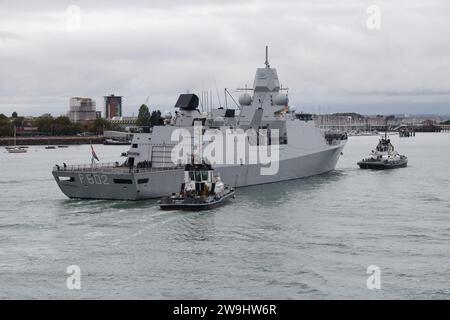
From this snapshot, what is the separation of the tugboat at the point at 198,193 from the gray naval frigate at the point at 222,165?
113 inches

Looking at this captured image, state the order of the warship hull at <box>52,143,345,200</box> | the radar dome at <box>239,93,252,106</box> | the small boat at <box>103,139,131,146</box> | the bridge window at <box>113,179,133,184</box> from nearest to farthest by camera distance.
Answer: the bridge window at <box>113,179,133,184</box>
the warship hull at <box>52,143,345,200</box>
the radar dome at <box>239,93,252,106</box>
the small boat at <box>103,139,131,146</box>

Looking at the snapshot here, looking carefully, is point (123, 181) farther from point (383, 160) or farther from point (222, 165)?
point (383, 160)

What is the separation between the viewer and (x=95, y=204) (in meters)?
34.7

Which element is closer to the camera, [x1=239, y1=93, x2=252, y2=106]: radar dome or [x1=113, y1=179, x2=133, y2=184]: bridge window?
[x1=113, y1=179, x2=133, y2=184]: bridge window

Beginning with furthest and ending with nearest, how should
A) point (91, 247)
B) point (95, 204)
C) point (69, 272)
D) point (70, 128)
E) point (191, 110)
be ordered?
1. point (70, 128)
2. point (191, 110)
3. point (95, 204)
4. point (91, 247)
5. point (69, 272)

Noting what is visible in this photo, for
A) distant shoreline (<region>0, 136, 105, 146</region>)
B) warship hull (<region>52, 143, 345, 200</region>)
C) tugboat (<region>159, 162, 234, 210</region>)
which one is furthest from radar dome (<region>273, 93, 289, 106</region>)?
distant shoreline (<region>0, 136, 105, 146</region>)

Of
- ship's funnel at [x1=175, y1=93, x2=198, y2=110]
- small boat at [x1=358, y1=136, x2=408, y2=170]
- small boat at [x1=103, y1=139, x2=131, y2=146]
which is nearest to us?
ship's funnel at [x1=175, y1=93, x2=198, y2=110]

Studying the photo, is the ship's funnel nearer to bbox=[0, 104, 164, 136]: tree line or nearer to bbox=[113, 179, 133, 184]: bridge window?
bbox=[113, 179, 133, 184]: bridge window

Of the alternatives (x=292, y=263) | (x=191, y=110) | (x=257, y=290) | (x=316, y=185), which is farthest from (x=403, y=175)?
(x=257, y=290)

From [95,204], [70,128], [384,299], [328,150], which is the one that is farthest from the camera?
[70,128]

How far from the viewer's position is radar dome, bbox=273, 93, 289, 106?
166 feet

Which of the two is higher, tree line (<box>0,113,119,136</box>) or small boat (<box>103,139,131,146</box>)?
tree line (<box>0,113,119,136</box>)
